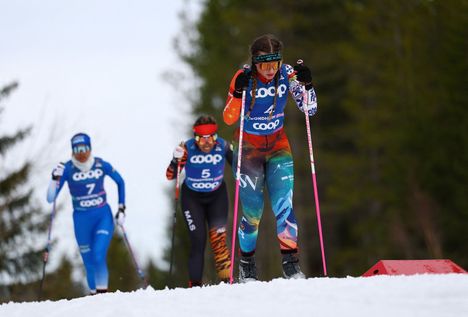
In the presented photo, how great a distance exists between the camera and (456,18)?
27578 millimetres

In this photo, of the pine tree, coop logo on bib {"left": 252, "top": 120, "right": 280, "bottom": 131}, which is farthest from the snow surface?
the pine tree

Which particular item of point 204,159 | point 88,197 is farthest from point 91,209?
point 204,159

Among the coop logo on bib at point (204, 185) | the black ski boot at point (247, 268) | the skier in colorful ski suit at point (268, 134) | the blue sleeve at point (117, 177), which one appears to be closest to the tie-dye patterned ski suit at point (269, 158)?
the skier in colorful ski suit at point (268, 134)

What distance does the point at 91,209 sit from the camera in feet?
40.4

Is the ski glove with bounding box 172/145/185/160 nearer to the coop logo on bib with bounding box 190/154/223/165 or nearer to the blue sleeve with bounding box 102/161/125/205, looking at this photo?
the coop logo on bib with bounding box 190/154/223/165

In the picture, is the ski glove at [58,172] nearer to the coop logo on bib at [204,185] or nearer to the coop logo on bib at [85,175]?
the coop logo on bib at [85,175]

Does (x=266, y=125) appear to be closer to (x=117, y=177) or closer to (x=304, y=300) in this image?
(x=304, y=300)

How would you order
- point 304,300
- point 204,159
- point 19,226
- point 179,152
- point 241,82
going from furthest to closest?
point 19,226 → point 204,159 → point 179,152 → point 241,82 → point 304,300

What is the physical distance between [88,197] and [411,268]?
5.10 metres

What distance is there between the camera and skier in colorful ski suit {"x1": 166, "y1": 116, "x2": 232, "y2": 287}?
11352 millimetres

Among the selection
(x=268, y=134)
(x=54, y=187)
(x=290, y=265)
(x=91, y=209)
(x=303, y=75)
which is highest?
(x=303, y=75)

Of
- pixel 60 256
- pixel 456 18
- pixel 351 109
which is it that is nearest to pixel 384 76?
pixel 351 109

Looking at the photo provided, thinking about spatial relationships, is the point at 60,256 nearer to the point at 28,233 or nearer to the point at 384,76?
the point at 28,233

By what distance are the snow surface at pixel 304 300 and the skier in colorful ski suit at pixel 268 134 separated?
1287 millimetres
